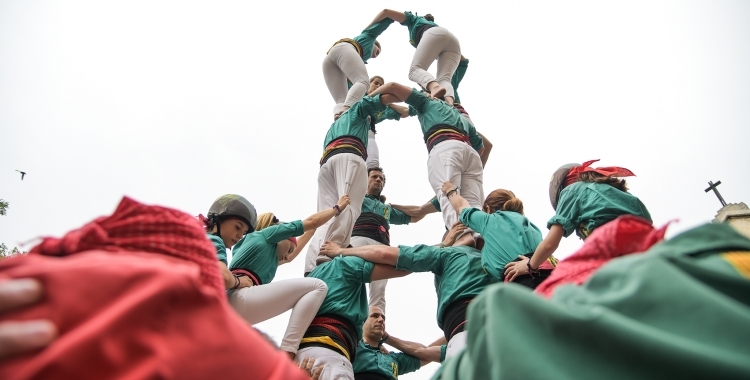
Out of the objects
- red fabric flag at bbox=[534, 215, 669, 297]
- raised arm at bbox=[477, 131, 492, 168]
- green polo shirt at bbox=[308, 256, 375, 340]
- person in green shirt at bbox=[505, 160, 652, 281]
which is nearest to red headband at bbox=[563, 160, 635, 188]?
person in green shirt at bbox=[505, 160, 652, 281]

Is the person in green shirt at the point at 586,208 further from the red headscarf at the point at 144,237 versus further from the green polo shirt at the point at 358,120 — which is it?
the green polo shirt at the point at 358,120

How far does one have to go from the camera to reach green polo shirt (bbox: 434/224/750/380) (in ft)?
2.41

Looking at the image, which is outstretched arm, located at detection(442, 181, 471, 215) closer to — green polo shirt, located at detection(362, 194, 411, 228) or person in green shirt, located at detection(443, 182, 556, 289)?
person in green shirt, located at detection(443, 182, 556, 289)

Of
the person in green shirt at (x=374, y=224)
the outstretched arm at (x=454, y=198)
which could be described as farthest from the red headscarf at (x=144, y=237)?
the person in green shirt at (x=374, y=224)

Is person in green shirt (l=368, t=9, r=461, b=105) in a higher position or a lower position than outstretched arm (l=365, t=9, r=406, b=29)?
lower

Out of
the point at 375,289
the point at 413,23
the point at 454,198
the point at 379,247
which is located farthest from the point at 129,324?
the point at 413,23

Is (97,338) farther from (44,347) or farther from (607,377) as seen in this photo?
(607,377)

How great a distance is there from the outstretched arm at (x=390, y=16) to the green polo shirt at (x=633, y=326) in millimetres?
7501

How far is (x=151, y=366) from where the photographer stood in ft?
2.43

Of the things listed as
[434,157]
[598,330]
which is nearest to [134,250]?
[598,330]

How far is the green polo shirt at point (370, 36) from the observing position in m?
7.70

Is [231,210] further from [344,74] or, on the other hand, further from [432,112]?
[344,74]

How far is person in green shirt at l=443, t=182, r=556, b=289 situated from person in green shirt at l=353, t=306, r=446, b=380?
3.72ft

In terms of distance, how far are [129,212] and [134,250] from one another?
0.09 metres
